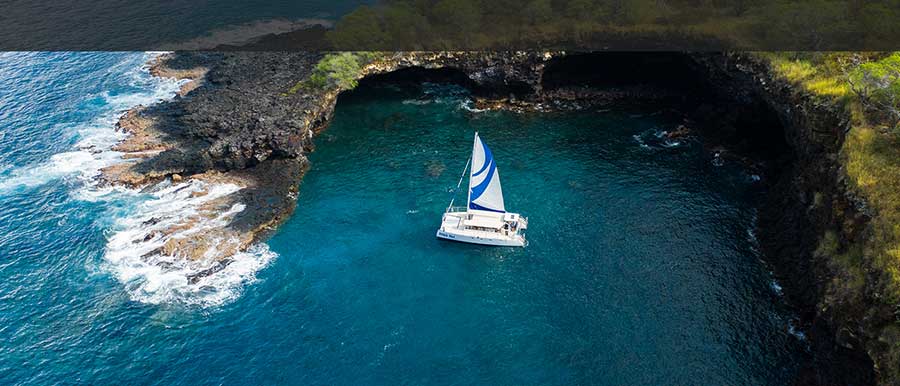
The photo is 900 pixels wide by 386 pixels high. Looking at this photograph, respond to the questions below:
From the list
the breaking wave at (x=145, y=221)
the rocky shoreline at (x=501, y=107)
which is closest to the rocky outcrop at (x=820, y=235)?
the rocky shoreline at (x=501, y=107)

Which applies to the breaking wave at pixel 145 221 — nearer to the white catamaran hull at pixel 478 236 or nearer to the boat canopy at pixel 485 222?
the white catamaran hull at pixel 478 236

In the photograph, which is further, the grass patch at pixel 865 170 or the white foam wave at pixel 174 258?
the white foam wave at pixel 174 258

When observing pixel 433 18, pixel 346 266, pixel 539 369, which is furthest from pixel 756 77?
pixel 346 266

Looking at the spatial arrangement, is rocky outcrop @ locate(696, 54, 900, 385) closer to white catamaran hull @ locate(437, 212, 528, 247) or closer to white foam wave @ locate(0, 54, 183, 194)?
white catamaran hull @ locate(437, 212, 528, 247)

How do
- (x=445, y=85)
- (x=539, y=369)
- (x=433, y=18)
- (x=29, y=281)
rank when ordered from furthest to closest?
(x=445, y=85) < (x=433, y=18) < (x=29, y=281) < (x=539, y=369)

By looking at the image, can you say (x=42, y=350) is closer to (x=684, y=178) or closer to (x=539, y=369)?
(x=539, y=369)

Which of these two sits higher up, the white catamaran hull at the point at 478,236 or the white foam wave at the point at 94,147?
the white foam wave at the point at 94,147

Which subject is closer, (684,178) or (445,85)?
(684,178)

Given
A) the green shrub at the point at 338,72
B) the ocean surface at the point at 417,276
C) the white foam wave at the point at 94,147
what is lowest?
the ocean surface at the point at 417,276
